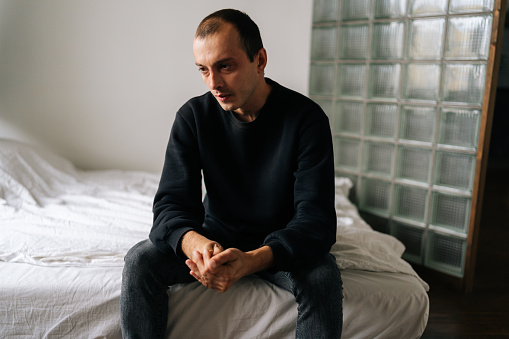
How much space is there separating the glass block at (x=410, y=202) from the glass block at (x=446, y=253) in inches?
4.3

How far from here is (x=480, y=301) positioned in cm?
209

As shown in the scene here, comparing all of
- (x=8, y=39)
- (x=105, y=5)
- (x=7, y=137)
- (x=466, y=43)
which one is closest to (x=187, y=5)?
(x=105, y=5)

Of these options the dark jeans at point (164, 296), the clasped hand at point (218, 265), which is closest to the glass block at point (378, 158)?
the dark jeans at point (164, 296)

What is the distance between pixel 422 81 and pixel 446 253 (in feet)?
2.68

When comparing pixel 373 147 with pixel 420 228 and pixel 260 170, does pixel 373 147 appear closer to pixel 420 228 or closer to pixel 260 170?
pixel 420 228

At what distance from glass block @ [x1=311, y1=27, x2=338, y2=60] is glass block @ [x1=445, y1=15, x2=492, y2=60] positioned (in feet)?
2.19

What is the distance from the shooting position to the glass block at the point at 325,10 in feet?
8.36

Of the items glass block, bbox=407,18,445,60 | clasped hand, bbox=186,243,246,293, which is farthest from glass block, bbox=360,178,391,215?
clasped hand, bbox=186,243,246,293

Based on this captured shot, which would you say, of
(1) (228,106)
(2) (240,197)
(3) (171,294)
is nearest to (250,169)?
(2) (240,197)

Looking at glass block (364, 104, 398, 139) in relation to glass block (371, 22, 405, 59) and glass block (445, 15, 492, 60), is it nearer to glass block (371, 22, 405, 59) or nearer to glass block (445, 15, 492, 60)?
glass block (371, 22, 405, 59)

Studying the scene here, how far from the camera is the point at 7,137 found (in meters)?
2.79

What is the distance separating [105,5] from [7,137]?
0.97 meters

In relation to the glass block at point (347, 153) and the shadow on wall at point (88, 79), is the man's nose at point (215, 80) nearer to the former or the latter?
the glass block at point (347, 153)

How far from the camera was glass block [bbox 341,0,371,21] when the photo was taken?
7.90 ft
